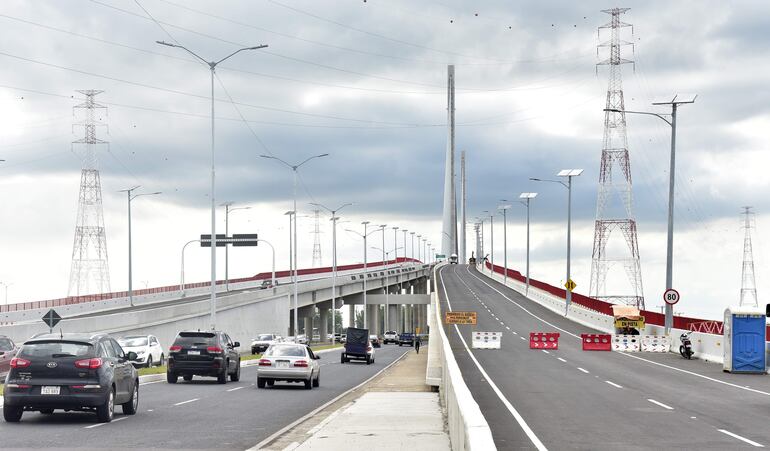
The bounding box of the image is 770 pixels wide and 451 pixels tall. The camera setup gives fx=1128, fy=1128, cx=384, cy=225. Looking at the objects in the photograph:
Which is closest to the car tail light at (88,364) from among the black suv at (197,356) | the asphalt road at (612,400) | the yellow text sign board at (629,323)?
the asphalt road at (612,400)

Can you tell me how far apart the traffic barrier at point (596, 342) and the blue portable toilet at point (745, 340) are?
60.9ft

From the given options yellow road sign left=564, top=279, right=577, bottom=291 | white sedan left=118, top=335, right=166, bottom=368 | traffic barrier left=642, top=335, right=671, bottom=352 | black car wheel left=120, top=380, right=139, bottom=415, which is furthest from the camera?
yellow road sign left=564, top=279, right=577, bottom=291

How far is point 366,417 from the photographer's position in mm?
21031

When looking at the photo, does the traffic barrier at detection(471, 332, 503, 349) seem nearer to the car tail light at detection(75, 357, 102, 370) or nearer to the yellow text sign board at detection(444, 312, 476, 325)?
the yellow text sign board at detection(444, 312, 476, 325)

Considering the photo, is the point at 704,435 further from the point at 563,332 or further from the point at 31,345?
the point at 563,332

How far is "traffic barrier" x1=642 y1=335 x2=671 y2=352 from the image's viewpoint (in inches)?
2098

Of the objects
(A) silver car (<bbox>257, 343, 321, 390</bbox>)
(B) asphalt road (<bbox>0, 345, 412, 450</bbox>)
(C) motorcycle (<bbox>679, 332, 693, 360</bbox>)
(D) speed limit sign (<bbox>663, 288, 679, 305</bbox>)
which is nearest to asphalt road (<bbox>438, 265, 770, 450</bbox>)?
(C) motorcycle (<bbox>679, 332, 693, 360</bbox>)

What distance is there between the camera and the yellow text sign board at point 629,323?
59.6m

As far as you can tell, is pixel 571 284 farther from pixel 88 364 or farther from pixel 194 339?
pixel 88 364

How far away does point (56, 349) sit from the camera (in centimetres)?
2027

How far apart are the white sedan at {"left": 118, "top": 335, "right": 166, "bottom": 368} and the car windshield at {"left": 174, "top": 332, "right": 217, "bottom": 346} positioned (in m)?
11.2

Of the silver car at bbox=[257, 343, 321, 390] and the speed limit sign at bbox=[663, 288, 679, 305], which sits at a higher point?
the speed limit sign at bbox=[663, 288, 679, 305]

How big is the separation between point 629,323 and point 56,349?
144ft

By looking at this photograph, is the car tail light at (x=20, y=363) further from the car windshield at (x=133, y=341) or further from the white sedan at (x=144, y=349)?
the car windshield at (x=133, y=341)
